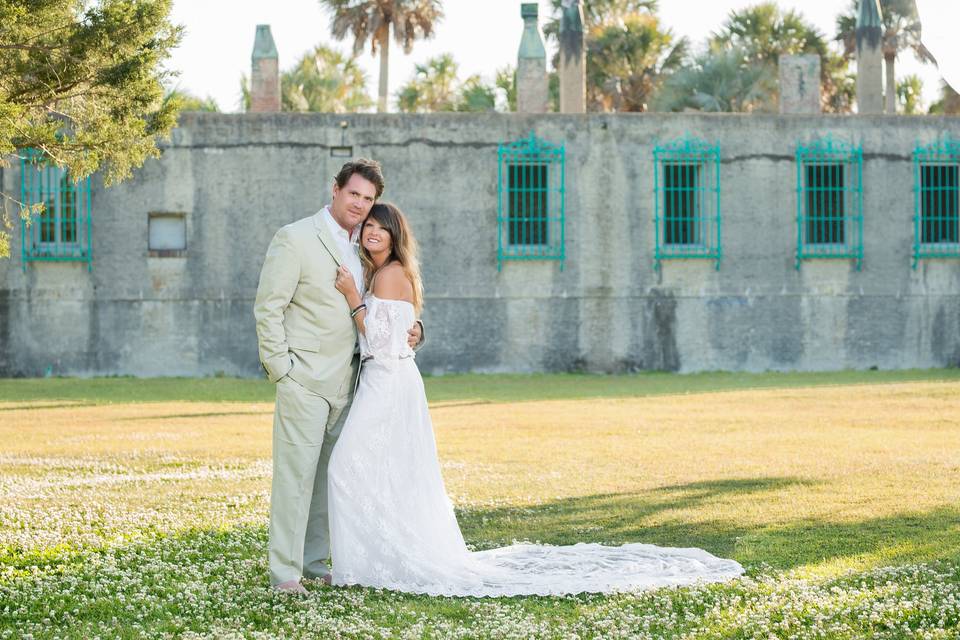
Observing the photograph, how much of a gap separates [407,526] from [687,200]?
687 inches

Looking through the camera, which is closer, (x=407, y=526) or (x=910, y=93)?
(x=407, y=526)

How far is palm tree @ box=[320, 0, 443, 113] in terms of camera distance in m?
38.9

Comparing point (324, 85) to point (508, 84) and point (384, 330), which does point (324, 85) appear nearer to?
point (508, 84)

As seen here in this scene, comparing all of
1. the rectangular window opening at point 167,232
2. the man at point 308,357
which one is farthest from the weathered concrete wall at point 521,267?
the man at point 308,357

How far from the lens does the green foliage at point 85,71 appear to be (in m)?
10.2

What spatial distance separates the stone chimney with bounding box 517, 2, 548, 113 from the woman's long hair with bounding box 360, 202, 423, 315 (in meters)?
16.6

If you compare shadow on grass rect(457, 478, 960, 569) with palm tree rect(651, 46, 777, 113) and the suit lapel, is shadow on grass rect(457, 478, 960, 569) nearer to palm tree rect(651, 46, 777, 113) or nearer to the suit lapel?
the suit lapel

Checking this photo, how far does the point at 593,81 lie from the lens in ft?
123

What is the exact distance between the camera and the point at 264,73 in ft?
75.7

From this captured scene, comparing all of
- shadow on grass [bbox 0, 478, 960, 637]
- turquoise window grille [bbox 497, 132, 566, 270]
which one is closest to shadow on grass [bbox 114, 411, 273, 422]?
turquoise window grille [bbox 497, 132, 566, 270]

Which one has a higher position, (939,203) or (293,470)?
(939,203)

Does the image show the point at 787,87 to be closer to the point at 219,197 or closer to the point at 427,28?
the point at 219,197

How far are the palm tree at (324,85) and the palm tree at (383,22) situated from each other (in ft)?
3.06

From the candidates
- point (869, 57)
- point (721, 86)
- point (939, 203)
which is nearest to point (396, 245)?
point (939, 203)
